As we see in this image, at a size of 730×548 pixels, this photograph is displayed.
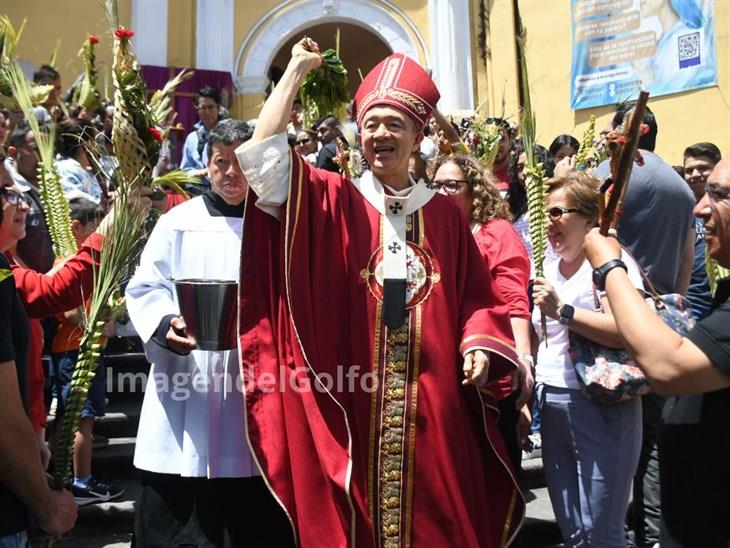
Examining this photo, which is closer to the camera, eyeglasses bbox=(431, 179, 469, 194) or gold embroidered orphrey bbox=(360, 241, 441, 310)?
gold embroidered orphrey bbox=(360, 241, 441, 310)

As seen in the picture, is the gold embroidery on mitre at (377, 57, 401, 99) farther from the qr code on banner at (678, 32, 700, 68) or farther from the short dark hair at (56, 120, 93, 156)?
the qr code on banner at (678, 32, 700, 68)

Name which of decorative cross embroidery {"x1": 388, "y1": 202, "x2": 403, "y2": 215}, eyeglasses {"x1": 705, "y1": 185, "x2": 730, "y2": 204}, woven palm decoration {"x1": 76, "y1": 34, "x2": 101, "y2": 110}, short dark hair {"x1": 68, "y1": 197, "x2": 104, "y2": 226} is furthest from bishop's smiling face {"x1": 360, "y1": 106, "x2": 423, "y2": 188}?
woven palm decoration {"x1": 76, "y1": 34, "x2": 101, "y2": 110}

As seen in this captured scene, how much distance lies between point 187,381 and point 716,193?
203 cm

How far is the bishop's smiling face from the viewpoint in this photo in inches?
123

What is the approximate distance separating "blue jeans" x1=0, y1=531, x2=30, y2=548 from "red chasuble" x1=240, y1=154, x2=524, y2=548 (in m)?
0.81

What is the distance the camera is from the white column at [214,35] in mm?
16141

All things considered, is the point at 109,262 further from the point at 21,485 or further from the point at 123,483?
the point at 123,483

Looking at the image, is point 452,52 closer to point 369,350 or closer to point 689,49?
point 689,49

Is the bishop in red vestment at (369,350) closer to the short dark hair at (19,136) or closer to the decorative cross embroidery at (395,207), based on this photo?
the decorative cross embroidery at (395,207)

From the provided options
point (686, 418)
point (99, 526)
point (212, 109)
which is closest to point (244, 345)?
point (686, 418)

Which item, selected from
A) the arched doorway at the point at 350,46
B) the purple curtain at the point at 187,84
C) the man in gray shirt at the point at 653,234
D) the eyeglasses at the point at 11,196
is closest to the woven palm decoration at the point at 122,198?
the eyeglasses at the point at 11,196

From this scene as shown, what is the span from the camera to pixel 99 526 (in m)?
5.04

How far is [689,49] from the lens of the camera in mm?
12570

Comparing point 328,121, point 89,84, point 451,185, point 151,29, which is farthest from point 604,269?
point 151,29
